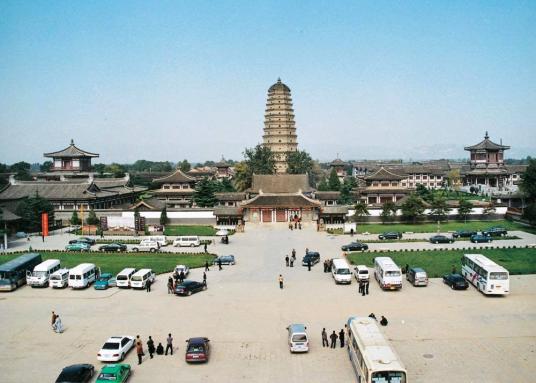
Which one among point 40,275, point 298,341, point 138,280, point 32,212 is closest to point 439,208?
point 138,280

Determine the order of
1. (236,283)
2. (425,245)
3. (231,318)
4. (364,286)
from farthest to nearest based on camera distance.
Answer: (425,245) < (236,283) < (364,286) < (231,318)

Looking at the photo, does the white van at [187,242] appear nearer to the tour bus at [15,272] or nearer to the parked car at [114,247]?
the parked car at [114,247]

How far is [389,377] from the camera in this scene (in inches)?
677

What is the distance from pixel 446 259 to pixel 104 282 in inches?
1034

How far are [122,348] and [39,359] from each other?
3.69m

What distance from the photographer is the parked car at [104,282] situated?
33719mm

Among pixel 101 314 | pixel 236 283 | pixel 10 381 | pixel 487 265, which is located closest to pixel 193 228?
pixel 236 283

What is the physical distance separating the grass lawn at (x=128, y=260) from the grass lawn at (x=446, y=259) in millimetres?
13275

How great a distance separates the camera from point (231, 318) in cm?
2755

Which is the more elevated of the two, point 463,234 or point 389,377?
point 389,377

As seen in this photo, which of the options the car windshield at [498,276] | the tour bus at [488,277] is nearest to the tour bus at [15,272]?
the tour bus at [488,277]

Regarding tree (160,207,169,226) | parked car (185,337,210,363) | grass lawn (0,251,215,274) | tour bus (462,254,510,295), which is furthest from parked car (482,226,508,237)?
parked car (185,337,210,363)

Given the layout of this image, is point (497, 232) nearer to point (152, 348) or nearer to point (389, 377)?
point (389, 377)

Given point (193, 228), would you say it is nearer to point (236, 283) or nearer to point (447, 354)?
point (236, 283)
